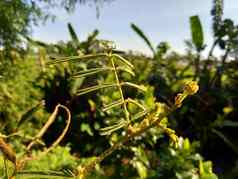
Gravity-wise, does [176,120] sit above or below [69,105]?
below

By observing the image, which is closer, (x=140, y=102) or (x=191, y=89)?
(x=191, y=89)

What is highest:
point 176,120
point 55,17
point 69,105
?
point 55,17

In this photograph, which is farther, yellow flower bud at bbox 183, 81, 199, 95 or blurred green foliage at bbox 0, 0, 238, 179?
blurred green foliage at bbox 0, 0, 238, 179

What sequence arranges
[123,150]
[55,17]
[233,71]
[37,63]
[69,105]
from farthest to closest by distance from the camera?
[233,71] < [37,63] < [69,105] < [123,150] < [55,17]

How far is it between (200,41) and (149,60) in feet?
2.71

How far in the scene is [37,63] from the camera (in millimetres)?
6758

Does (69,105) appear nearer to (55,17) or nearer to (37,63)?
(37,63)

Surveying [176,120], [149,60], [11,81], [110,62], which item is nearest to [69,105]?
[11,81]

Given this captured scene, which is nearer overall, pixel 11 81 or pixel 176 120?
pixel 11 81

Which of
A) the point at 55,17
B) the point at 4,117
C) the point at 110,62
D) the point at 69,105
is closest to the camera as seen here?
the point at 110,62

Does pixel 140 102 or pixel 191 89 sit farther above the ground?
pixel 191 89

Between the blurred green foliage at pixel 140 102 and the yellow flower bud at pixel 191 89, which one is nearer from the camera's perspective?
the yellow flower bud at pixel 191 89

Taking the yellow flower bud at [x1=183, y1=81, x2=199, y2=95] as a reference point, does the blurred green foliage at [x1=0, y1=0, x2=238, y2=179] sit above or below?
below

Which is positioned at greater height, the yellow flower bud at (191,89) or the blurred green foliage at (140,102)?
the yellow flower bud at (191,89)
